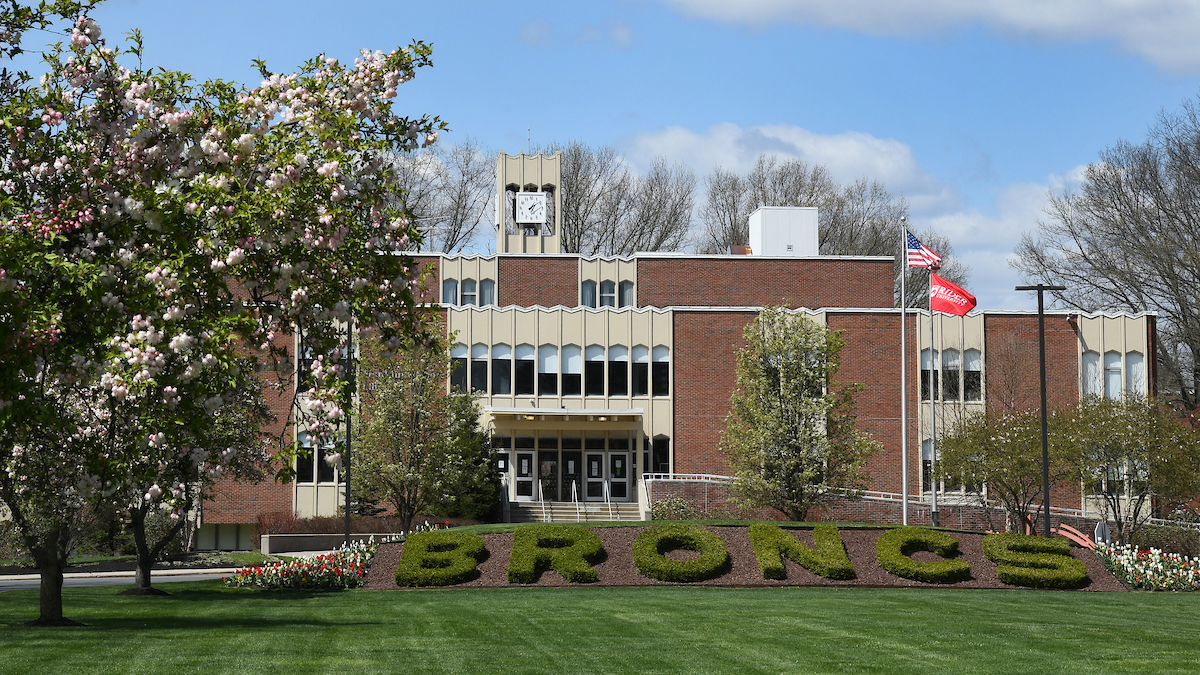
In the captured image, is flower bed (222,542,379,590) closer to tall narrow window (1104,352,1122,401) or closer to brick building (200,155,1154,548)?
brick building (200,155,1154,548)

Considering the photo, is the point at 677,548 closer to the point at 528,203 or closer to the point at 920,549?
the point at 920,549

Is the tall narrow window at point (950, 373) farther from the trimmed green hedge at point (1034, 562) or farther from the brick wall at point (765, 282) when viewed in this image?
the trimmed green hedge at point (1034, 562)

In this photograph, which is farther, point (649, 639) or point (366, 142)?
point (649, 639)

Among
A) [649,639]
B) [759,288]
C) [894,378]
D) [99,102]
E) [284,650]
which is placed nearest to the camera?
[99,102]

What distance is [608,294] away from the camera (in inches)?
2084

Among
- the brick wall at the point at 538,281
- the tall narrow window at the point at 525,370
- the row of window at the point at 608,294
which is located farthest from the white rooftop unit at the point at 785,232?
the tall narrow window at the point at 525,370

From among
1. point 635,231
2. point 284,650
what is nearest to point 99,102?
point 284,650

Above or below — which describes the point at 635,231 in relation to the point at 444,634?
above

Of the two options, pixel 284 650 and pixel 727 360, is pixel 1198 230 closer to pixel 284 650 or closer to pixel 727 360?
pixel 727 360

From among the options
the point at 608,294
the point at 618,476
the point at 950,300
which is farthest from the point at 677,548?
the point at 608,294

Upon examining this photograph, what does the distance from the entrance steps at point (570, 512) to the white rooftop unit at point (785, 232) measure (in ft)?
53.4

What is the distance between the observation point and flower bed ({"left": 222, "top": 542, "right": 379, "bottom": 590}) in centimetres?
2472

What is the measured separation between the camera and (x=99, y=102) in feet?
33.4

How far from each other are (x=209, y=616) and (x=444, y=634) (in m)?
5.28
